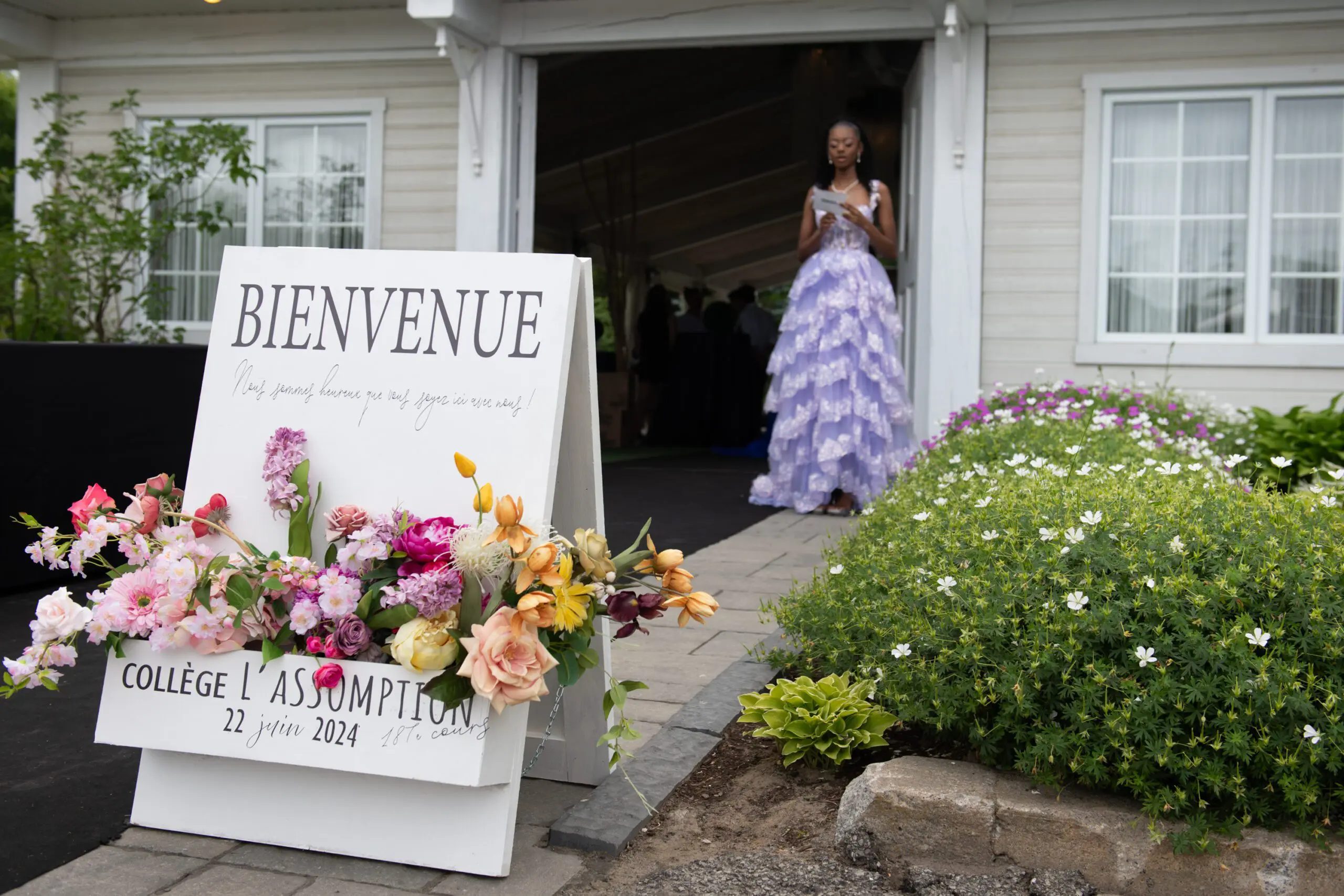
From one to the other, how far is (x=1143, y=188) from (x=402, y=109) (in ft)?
14.3

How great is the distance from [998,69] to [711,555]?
3.32 m

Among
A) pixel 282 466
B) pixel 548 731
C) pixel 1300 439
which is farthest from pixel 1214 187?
pixel 282 466

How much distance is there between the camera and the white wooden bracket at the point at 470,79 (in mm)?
6969

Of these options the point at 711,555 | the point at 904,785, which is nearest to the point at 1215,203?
the point at 711,555

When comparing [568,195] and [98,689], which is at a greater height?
[568,195]

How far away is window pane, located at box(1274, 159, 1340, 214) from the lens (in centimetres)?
641

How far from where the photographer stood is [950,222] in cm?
672

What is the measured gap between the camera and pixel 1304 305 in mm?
6441

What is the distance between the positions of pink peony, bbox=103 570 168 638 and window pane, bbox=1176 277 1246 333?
573 cm

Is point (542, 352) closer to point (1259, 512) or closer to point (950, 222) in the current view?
point (1259, 512)

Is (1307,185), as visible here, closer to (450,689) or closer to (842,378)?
(842,378)

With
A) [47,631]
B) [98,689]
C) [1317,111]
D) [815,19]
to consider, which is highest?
[815,19]

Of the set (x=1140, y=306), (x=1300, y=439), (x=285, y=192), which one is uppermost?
(x=285, y=192)

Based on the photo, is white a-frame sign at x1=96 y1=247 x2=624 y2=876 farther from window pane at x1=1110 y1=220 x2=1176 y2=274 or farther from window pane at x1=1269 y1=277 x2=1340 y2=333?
window pane at x1=1269 y1=277 x2=1340 y2=333
